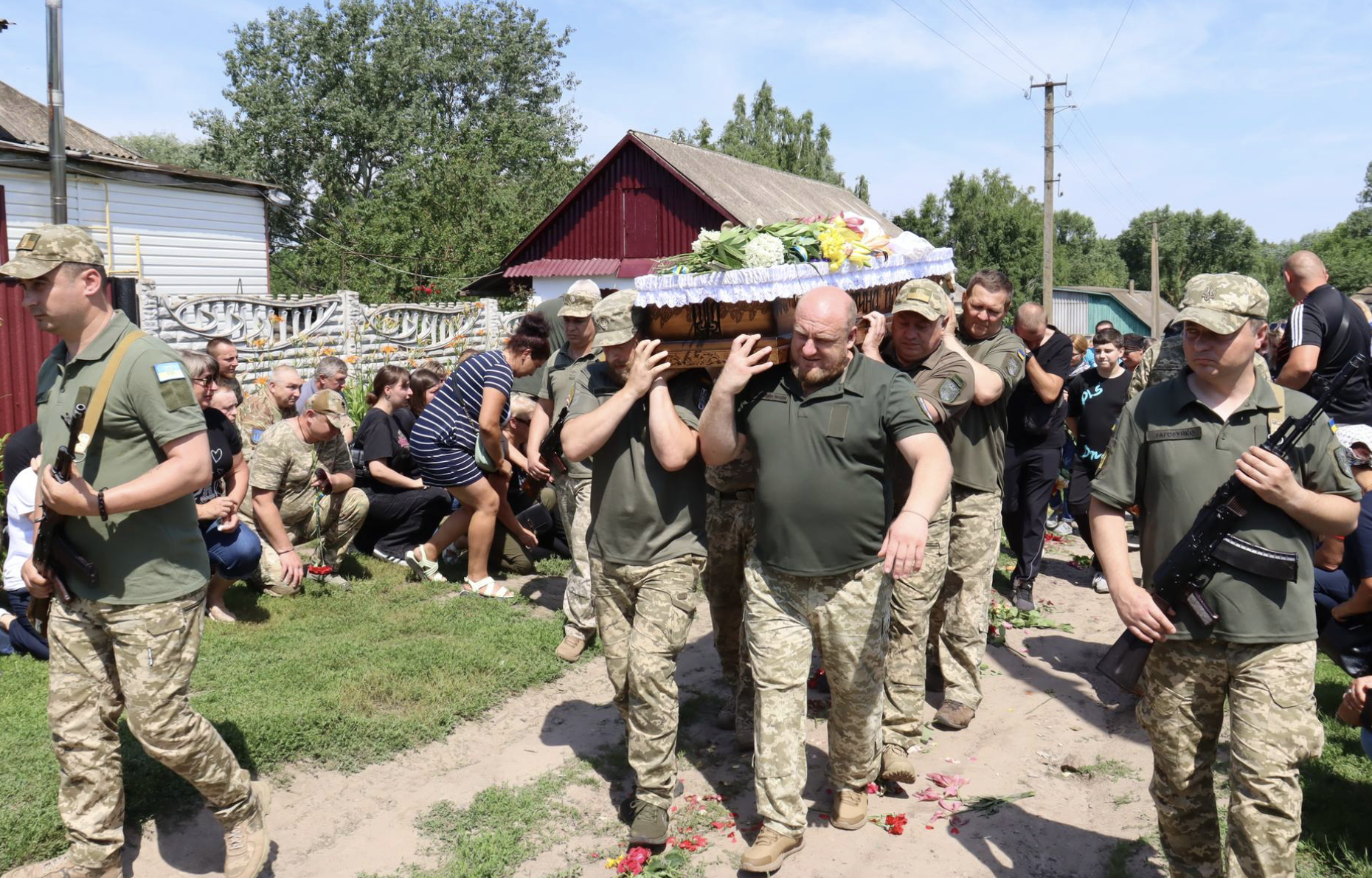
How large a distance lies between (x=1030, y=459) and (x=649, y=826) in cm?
454

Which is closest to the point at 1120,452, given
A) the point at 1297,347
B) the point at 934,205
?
the point at 1297,347

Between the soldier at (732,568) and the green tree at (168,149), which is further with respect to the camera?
the green tree at (168,149)

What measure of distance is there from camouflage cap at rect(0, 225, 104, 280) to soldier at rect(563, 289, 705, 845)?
1.95 meters

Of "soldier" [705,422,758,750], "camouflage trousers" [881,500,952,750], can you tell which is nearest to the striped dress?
"soldier" [705,422,758,750]

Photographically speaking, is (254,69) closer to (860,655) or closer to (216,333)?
(216,333)

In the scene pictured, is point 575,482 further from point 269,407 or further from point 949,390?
point 269,407

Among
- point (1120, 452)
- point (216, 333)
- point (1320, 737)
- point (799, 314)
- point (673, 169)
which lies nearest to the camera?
point (1320, 737)

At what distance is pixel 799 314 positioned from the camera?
397cm

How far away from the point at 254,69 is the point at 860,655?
55.2 metres

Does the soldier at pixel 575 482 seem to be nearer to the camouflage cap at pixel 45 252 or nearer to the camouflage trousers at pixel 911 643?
the camouflage trousers at pixel 911 643

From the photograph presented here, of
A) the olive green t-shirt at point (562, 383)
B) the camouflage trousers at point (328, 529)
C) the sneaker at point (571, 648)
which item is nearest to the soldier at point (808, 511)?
the olive green t-shirt at point (562, 383)

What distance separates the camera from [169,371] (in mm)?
3750

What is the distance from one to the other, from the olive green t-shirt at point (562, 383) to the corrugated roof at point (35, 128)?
17949 millimetres

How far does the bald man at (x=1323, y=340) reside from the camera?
6.55 m
